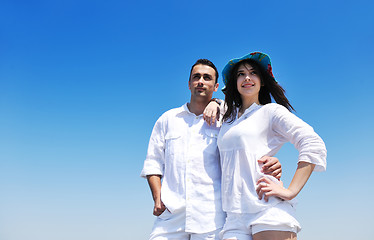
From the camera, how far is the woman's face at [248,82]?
4.23m

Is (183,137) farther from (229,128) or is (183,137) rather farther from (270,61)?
(270,61)

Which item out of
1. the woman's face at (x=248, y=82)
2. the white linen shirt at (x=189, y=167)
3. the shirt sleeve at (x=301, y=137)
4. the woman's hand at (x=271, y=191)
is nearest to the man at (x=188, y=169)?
the white linen shirt at (x=189, y=167)

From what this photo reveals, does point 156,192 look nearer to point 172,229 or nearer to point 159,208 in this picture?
point 159,208

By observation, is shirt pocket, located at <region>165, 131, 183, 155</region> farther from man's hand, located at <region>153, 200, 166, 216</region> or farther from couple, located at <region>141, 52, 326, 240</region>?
man's hand, located at <region>153, 200, 166, 216</region>

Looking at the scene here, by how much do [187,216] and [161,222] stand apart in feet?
1.45

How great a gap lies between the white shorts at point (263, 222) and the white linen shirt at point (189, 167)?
0.53 meters

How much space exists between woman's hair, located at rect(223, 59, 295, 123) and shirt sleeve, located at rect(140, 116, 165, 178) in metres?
1.13

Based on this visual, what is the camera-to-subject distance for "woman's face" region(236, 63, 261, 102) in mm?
4227

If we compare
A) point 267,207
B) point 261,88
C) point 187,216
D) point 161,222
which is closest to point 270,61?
point 261,88

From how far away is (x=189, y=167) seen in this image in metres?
4.48

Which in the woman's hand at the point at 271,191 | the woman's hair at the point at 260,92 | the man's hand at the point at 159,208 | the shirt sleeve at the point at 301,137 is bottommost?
the man's hand at the point at 159,208

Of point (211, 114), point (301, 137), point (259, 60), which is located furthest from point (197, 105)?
point (301, 137)

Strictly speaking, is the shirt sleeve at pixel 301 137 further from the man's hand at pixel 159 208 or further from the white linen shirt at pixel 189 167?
the man's hand at pixel 159 208

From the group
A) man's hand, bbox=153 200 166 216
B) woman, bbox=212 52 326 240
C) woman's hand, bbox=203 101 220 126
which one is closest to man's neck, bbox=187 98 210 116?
woman's hand, bbox=203 101 220 126
